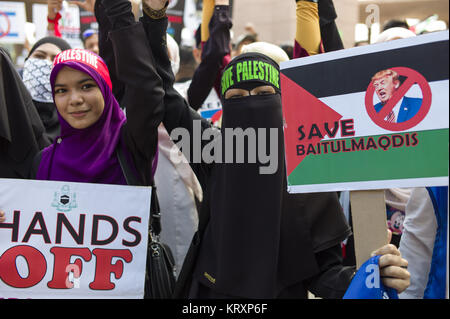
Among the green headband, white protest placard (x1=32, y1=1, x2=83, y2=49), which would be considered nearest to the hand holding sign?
the green headband

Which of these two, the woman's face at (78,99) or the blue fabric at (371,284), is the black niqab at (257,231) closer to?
the blue fabric at (371,284)

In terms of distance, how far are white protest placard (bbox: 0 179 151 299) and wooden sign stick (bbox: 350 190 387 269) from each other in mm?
956

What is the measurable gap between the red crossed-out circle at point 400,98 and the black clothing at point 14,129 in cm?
171

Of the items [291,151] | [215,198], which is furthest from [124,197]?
[291,151]

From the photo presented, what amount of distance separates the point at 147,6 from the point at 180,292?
1212mm

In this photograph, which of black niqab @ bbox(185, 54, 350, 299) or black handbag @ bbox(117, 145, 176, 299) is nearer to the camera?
black niqab @ bbox(185, 54, 350, 299)

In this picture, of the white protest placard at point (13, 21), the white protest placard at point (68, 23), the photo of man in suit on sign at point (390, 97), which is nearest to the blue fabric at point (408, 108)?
the photo of man in suit on sign at point (390, 97)

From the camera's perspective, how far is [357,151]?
1.82 m

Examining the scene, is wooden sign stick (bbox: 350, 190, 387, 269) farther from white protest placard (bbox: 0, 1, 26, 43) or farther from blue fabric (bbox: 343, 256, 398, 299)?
white protest placard (bbox: 0, 1, 26, 43)

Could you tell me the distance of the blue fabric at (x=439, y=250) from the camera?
6.93 ft

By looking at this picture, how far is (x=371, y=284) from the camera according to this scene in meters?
1.79

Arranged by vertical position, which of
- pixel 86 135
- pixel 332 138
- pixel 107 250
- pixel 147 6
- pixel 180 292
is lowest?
pixel 180 292

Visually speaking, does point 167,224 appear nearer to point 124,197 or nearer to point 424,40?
point 124,197

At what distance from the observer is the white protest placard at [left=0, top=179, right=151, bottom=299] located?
2.37m
